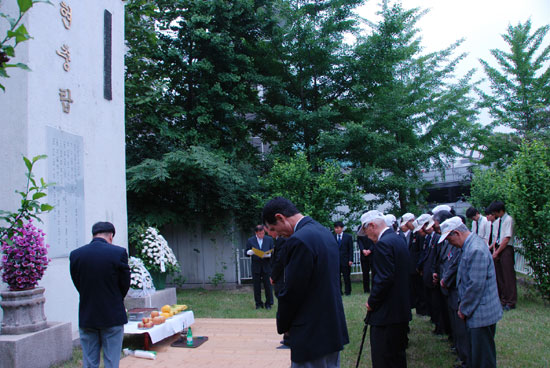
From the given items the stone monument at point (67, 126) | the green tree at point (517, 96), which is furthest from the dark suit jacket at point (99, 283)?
the green tree at point (517, 96)

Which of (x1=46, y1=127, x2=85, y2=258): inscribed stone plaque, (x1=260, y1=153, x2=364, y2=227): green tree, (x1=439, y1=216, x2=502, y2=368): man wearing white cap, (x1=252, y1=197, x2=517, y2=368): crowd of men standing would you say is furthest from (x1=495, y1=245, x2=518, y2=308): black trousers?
(x1=46, y1=127, x2=85, y2=258): inscribed stone plaque

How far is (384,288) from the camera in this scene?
172 inches

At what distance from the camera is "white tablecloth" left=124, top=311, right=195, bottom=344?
6516mm

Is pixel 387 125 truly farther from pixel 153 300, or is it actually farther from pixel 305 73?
pixel 153 300

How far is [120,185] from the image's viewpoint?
29.0 feet

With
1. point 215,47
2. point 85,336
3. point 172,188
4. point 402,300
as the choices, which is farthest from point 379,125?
point 85,336

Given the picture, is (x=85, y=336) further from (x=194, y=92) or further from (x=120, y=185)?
(x=194, y=92)

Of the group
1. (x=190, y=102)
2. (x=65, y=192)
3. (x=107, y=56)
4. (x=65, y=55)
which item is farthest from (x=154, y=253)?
(x=190, y=102)

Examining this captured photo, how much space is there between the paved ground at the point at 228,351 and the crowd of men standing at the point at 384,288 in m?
0.55

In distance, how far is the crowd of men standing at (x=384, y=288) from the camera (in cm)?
296

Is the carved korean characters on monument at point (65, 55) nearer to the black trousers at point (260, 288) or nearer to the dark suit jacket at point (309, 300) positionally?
the black trousers at point (260, 288)

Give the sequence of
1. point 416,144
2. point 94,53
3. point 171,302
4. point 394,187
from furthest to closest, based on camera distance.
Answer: point 416,144, point 394,187, point 171,302, point 94,53

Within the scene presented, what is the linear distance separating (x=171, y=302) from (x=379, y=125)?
31.9 ft

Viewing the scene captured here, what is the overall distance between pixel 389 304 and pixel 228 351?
343 centimetres
